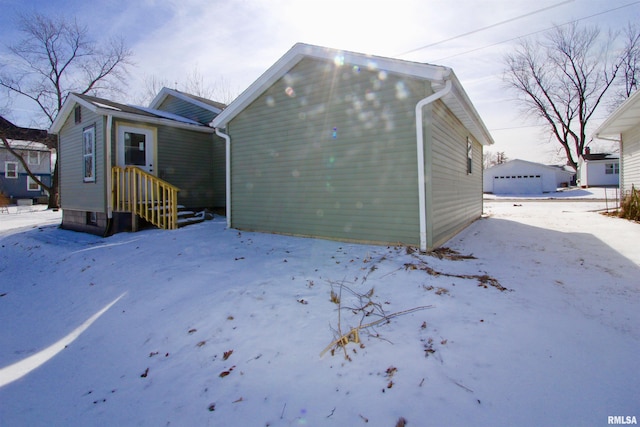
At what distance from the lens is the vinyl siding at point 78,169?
9094 mm

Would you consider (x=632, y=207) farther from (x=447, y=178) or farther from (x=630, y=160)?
(x=447, y=178)

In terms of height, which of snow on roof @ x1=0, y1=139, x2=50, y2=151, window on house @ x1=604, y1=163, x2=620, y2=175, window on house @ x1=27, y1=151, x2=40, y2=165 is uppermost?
snow on roof @ x1=0, y1=139, x2=50, y2=151

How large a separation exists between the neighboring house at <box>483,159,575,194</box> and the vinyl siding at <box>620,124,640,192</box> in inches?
776

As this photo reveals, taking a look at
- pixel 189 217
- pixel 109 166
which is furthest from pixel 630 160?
pixel 109 166

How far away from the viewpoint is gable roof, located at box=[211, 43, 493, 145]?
5.37m

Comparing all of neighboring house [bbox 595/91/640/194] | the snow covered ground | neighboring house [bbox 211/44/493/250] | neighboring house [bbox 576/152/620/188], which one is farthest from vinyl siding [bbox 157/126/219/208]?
neighboring house [bbox 576/152/620/188]

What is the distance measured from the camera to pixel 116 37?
21.8 metres

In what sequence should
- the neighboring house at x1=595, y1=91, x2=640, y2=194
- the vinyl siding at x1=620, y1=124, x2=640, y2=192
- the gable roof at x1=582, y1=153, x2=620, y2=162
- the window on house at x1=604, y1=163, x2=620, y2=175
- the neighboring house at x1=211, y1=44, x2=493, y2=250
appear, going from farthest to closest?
1. the window on house at x1=604, y1=163, x2=620, y2=175
2. the gable roof at x1=582, y1=153, x2=620, y2=162
3. the vinyl siding at x1=620, y1=124, x2=640, y2=192
4. the neighboring house at x1=595, y1=91, x2=640, y2=194
5. the neighboring house at x1=211, y1=44, x2=493, y2=250

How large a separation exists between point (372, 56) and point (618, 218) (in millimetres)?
9253

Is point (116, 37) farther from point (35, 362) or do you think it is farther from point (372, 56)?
point (35, 362)

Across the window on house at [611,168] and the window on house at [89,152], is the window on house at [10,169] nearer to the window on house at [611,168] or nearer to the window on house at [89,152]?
the window on house at [89,152]

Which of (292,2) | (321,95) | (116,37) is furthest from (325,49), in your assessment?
(116,37)

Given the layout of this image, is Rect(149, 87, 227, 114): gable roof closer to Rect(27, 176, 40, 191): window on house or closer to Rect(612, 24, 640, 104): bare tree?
Rect(27, 176, 40, 191): window on house

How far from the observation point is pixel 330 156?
6.73 metres
